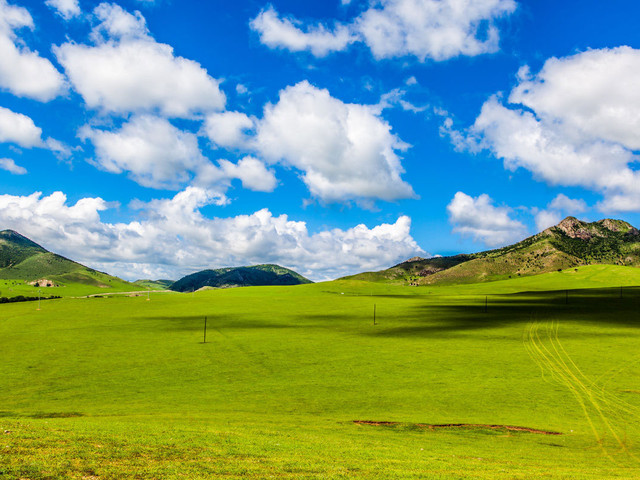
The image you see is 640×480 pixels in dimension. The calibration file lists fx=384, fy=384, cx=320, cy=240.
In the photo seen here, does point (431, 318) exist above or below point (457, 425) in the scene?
above

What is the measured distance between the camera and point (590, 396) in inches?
1816

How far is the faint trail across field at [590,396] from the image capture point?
33281mm

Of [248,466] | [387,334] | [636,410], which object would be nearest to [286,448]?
[248,466]

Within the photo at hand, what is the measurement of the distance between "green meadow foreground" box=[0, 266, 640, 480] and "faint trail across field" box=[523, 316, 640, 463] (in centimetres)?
29

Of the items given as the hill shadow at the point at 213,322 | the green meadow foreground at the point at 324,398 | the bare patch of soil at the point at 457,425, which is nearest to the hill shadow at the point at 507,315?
the green meadow foreground at the point at 324,398

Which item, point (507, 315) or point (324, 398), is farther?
point (507, 315)

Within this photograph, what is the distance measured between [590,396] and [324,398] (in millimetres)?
31990

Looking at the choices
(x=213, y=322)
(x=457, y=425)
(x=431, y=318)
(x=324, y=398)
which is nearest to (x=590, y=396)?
(x=457, y=425)

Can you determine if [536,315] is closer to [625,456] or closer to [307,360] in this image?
[307,360]

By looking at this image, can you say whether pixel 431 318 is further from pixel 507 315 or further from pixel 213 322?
pixel 213 322

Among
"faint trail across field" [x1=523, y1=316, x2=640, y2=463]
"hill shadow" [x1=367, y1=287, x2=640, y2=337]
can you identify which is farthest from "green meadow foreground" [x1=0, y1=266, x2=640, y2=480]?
"hill shadow" [x1=367, y1=287, x2=640, y2=337]

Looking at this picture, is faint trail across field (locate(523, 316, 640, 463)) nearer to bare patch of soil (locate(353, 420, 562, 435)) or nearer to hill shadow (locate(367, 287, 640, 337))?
bare patch of soil (locate(353, 420, 562, 435))

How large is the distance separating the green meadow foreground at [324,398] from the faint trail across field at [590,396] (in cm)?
29

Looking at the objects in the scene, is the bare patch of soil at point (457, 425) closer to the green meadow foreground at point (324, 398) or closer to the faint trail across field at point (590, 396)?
the green meadow foreground at point (324, 398)
